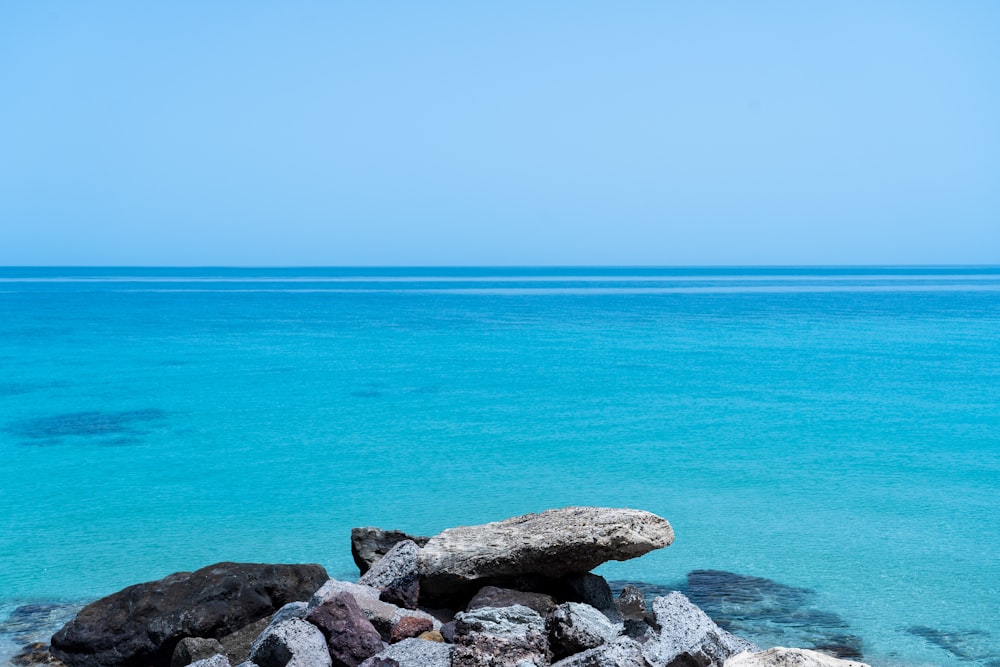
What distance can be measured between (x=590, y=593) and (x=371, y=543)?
2516 mm

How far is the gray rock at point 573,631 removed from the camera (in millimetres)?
6289

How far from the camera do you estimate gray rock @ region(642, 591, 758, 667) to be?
6336 millimetres

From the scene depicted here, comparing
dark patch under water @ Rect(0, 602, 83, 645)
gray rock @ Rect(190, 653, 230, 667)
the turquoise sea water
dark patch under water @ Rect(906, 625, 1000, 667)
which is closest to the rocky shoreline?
gray rock @ Rect(190, 653, 230, 667)

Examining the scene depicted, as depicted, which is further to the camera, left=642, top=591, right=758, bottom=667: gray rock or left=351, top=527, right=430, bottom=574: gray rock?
left=351, top=527, right=430, bottom=574: gray rock

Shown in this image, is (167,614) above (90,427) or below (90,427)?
above

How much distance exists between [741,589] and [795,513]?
4.32 metres

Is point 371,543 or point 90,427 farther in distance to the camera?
point 90,427

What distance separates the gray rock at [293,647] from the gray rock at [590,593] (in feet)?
6.77

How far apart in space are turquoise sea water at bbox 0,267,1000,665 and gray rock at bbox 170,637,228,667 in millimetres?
2114

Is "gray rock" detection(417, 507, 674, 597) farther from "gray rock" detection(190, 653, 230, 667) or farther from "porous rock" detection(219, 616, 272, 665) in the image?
"gray rock" detection(190, 653, 230, 667)

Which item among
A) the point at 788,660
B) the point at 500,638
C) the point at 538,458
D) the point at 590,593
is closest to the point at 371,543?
the point at 590,593

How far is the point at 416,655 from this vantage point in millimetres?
6273

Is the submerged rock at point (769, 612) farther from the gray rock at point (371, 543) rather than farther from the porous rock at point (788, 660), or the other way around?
the porous rock at point (788, 660)

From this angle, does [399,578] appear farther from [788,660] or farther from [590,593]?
[788,660]
